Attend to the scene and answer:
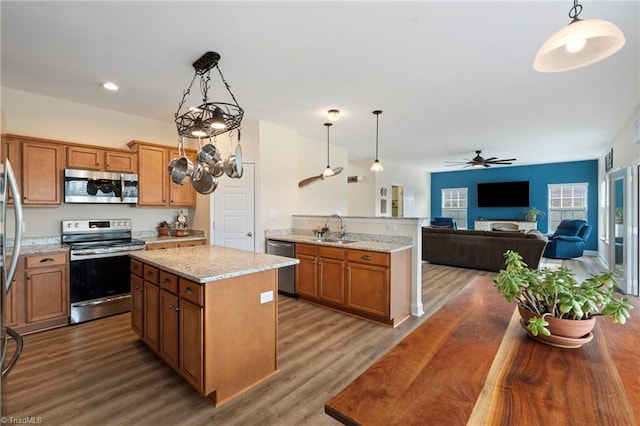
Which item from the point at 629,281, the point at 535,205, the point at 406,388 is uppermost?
the point at 535,205

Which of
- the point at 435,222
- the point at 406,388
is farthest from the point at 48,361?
the point at 435,222

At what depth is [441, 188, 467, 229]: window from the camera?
1081 centimetres

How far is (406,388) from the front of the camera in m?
0.85

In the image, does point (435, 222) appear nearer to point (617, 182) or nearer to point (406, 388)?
point (617, 182)

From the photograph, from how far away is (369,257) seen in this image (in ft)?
11.3

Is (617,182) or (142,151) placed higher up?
(142,151)

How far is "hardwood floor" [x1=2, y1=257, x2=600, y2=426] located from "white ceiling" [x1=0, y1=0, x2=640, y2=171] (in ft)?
8.08

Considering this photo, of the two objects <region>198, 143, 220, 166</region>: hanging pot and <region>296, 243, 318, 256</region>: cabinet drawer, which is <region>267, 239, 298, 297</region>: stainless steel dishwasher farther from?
<region>198, 143, 220, 166</region>: hanging pot

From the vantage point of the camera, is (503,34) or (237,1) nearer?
(237,1)

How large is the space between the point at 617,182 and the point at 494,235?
6.76ft

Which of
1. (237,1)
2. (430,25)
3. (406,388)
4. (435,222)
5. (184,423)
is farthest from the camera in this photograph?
(435,222)

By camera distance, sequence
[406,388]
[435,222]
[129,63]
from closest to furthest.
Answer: [406,388], [129,63], [435,222]

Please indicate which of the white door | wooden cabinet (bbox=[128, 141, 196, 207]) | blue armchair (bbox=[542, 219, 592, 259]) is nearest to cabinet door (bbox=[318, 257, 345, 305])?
the white door

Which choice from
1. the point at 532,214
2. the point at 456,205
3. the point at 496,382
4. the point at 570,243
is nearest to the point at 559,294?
the point at 496,382
